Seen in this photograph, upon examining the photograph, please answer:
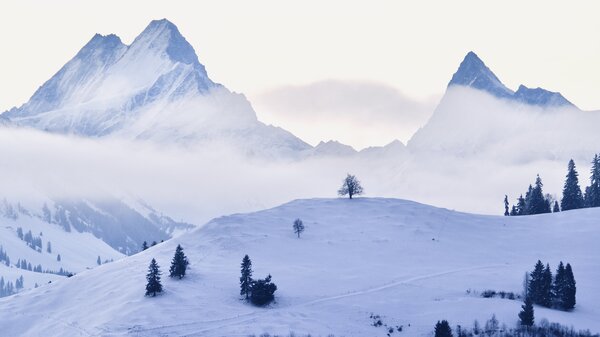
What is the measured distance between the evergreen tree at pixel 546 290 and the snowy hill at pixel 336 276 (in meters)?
4.26

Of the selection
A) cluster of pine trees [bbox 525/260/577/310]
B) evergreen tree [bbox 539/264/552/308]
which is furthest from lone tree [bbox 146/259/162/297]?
evergreen tree [bbox 539/264/552/308]

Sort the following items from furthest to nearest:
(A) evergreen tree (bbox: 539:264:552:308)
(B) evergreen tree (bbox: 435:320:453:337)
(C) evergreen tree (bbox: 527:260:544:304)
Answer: (C) evergreen tree (bbox: 527:260:544:304) → (A) evergreen tree (bbox: 539:264:552:308) → (B) evergreen tree (bbox: 435:320:453:337)

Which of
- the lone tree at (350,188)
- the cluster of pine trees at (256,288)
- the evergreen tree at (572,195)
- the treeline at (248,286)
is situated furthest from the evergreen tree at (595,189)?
the cluster of pine trees at (256,288)

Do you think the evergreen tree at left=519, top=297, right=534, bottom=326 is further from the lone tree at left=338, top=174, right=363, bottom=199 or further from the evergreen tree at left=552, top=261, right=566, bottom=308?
the lone tree at left=338, top=174, right=363, bottom=199

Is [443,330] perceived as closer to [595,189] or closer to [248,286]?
[248,286]

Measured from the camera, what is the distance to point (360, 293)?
115875 millimetres

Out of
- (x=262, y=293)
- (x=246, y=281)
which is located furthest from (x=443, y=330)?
(x=246, y=281)

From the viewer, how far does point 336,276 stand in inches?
4961

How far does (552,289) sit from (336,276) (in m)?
34.6

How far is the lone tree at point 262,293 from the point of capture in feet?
366

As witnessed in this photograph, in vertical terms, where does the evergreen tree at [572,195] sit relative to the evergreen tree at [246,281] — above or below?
above

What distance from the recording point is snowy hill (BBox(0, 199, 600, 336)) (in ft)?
339

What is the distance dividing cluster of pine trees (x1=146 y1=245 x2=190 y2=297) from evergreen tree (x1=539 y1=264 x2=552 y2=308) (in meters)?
55.9

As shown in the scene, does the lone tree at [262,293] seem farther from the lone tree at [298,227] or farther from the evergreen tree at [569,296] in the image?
the evergreen tree at [569,296]
